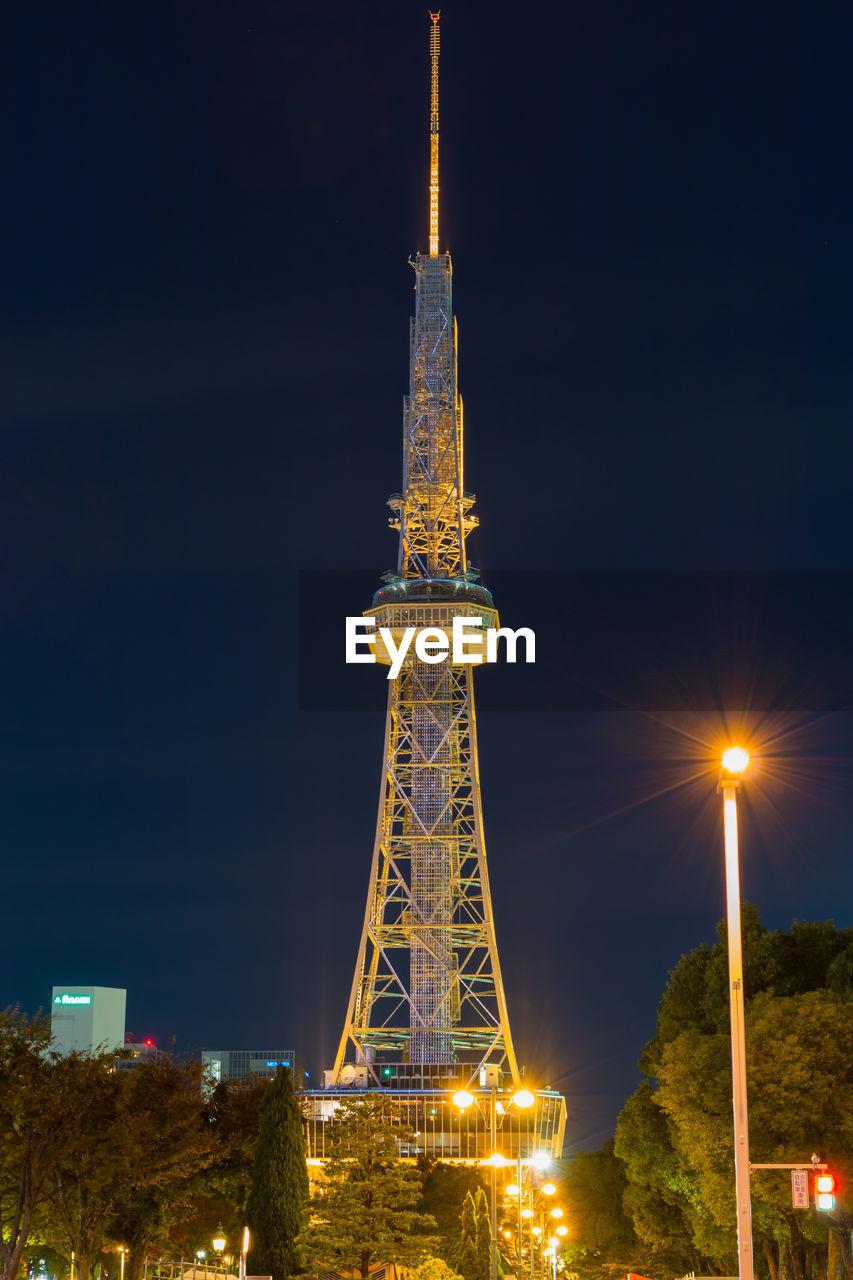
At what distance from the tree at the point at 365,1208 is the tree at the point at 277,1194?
184 cm

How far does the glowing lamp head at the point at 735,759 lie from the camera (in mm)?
20984

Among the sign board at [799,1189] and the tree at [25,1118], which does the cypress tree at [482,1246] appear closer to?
the tree at [25,1118]

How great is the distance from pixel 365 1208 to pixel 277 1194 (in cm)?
529

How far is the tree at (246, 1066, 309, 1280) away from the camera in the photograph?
47.0 m

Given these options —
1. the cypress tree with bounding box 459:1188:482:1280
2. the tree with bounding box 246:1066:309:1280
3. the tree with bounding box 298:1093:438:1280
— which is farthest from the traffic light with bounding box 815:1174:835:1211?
the cypress tree with bounding box 459:1188:482:1280

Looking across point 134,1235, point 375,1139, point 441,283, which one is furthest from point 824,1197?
point 441,283

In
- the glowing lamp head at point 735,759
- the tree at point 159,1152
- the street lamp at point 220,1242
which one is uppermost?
the glowing lamp head at point 735,759

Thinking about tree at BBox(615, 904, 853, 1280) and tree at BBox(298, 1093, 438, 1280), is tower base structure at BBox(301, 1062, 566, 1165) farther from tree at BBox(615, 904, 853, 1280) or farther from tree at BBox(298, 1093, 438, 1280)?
tree at BBox(298, 1093, 438, 1280)

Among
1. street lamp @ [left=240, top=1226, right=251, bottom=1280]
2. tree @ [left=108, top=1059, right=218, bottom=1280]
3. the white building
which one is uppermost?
the white building

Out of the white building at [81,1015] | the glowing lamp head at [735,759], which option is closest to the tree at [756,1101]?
the glowing lamp head at [735,759]

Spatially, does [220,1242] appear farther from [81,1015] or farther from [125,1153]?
[81,1015]

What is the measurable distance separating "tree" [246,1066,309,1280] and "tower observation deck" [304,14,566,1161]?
47.0 metres

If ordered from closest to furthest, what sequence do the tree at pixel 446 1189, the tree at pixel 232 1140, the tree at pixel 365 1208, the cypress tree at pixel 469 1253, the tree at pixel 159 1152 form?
the tree at pixel 365 1208, the tree at pixel 159 1152, the cypress tree at pixel 469 1253, the tree at pixel 232 1140, the tree at pixel 446 1189

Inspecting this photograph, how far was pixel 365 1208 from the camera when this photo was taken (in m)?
43.8
